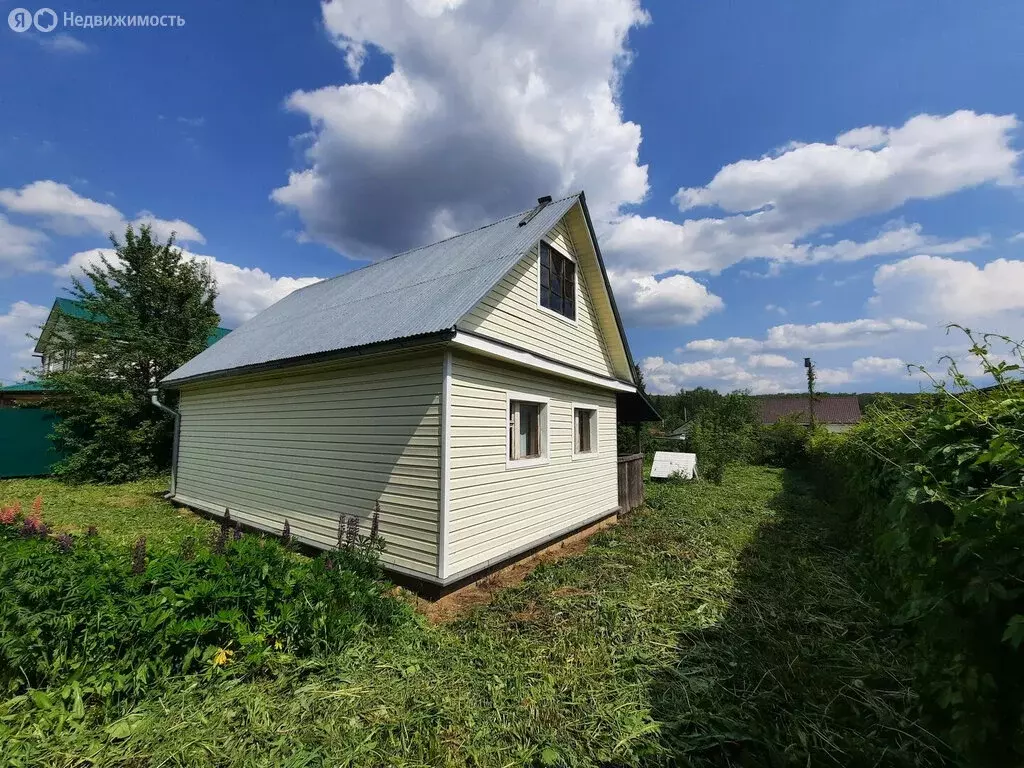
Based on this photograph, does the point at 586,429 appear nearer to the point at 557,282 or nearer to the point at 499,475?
the point at 557,282

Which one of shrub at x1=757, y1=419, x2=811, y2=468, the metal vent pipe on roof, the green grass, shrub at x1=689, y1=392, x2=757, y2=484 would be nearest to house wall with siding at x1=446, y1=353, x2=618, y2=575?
the metal vent pipe on roof

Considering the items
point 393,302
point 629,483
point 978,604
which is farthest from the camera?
point 629,483

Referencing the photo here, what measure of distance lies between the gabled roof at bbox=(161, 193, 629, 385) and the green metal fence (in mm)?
8047

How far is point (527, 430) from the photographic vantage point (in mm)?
7867

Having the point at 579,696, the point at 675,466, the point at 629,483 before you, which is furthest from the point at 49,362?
the point at 675,466

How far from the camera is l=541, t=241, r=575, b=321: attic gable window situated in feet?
26.6

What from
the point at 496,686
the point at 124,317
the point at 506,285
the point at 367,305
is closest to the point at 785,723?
the point at 496,686

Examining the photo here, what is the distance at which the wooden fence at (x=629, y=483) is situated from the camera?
11.3 meters

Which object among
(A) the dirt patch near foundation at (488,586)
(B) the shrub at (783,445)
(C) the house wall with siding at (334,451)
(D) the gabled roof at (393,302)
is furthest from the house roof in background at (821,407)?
(C) the house wall with siding at (334,451)

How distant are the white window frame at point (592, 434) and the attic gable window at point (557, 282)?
75.5 inches

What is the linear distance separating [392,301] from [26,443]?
15.9 metres

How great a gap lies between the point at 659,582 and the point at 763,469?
19437 mm

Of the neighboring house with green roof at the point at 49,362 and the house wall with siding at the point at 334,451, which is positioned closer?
the house wall with siding at the point at 334,451

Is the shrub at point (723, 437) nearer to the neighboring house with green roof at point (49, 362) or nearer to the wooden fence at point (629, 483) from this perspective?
the wooden fence at point (629, 483)
